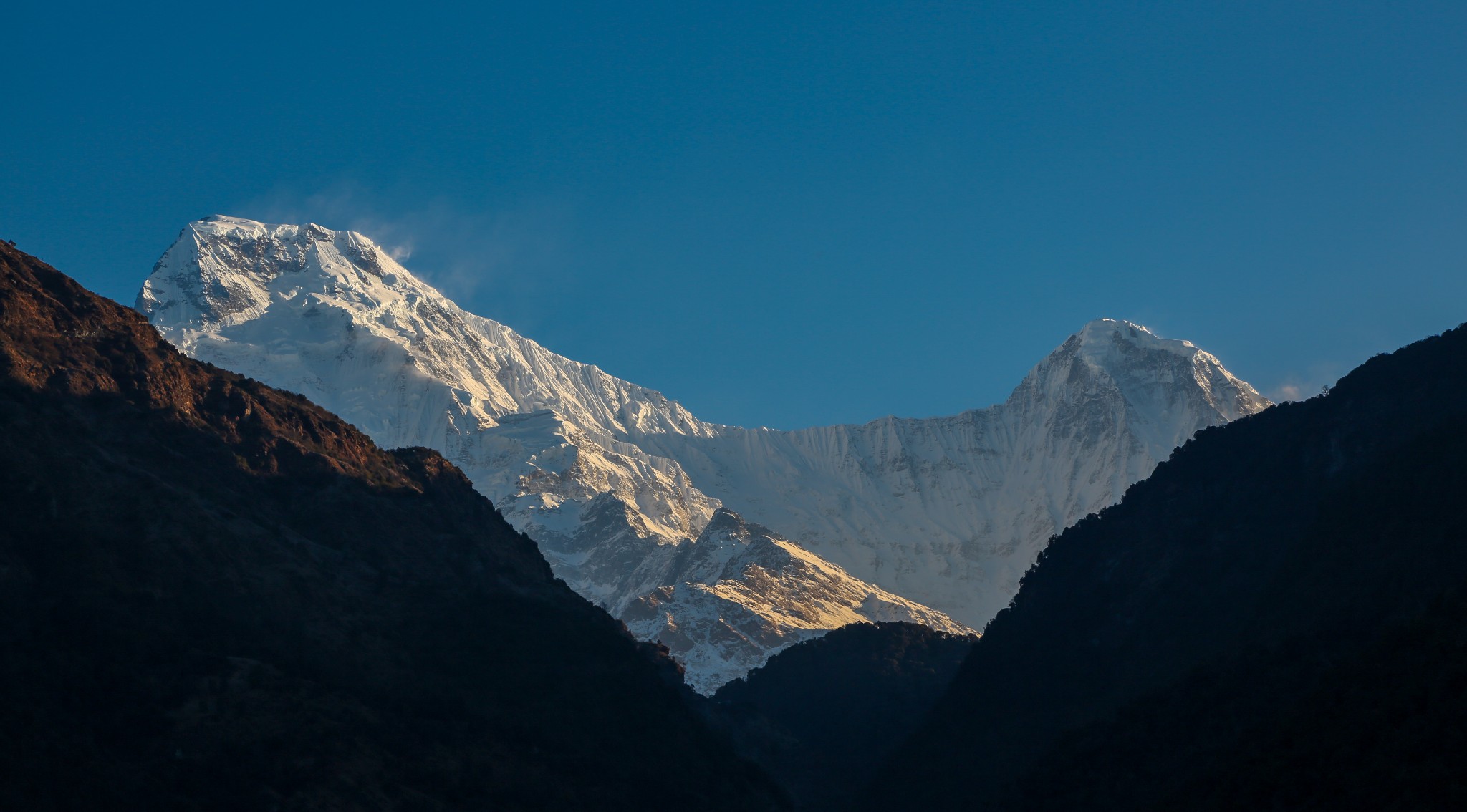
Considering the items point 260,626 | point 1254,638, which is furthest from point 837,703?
point 260,626

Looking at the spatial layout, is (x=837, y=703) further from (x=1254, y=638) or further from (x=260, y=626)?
(x=260, y=626)

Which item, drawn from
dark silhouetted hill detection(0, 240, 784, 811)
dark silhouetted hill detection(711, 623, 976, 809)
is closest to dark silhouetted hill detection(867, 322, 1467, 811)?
dark silhouetted hill detection(711, 623, 976, 809)

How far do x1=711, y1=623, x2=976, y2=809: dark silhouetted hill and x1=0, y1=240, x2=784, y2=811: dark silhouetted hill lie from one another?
2429 centimetres

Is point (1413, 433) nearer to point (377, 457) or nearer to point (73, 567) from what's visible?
point (377, 457)

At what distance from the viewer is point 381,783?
72.4 metres

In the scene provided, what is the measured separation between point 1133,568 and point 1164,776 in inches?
1371

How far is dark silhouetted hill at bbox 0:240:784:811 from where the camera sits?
68250 millimetres

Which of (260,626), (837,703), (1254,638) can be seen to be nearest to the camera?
(260,626)

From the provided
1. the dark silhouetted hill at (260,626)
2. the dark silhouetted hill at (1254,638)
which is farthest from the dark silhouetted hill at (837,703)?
the dark silhouetted hill at (260,626)

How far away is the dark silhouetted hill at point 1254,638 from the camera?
60.6m

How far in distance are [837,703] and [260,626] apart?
80493 millimetres

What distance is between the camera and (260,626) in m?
79.9

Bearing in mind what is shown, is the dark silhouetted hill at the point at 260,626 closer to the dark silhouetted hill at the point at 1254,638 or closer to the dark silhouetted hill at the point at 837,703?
the dark silhouetted hill at the point at 1254,638

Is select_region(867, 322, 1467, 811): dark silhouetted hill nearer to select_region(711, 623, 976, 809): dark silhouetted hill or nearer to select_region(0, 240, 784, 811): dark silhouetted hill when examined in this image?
select_region(711, 623, 976, 809): dark silhouetted hill
